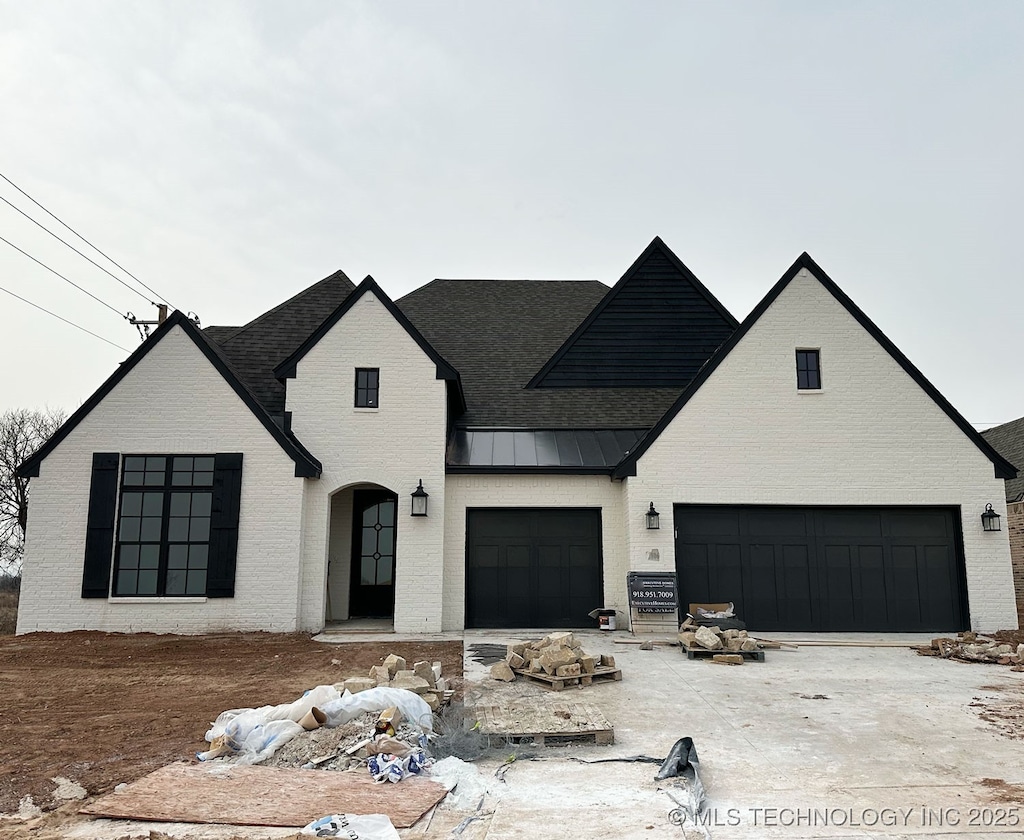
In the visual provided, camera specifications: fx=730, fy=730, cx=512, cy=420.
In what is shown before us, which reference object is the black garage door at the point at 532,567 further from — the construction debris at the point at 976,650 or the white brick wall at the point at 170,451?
the construction debris at the point at 976,650

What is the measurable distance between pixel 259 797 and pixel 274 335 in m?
12.6

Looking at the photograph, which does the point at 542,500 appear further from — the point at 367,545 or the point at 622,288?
the point at 622,288

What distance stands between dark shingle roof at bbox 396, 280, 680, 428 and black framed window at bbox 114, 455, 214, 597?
557 centimetres

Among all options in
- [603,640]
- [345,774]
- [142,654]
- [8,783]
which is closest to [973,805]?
[345,774]

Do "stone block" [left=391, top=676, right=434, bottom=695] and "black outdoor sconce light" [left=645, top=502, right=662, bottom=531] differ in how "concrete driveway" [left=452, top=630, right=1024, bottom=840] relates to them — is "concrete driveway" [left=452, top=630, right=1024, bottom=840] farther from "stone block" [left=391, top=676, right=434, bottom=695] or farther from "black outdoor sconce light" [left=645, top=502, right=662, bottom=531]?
"black outdoor sconce light" [left=645, top=502, right=662, bottom=531]

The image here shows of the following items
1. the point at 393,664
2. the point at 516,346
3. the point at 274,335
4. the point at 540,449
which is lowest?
the point at 393,664

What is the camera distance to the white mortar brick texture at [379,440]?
13.6 m

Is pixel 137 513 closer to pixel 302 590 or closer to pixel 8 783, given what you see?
pixel 302 590

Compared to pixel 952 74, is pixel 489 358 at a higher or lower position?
lower

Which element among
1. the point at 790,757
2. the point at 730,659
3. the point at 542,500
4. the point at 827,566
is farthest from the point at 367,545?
the point at 790,757

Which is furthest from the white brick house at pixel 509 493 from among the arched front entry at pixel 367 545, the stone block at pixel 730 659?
the stone block at pixel 730 659

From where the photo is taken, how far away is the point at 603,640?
12.7 meters

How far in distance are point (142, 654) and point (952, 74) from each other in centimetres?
1560

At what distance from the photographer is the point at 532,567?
14.2 metres
